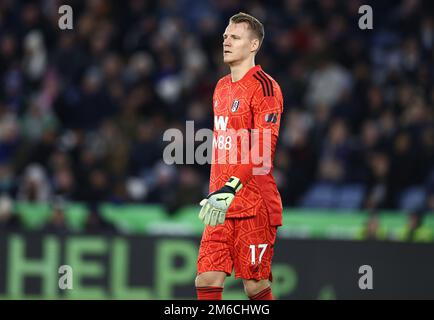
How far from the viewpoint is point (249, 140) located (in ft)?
22.5

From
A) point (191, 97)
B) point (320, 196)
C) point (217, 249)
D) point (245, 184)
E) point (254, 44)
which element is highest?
point (254, 44)

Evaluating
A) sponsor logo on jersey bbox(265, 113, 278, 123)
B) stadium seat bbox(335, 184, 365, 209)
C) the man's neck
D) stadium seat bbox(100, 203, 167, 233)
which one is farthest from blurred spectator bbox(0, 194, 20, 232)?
sponsor logo on jersey bbox(265, 113, 278, 123)

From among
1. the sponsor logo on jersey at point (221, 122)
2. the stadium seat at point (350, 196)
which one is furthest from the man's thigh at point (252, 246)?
the stadium seat at point (350, 196)

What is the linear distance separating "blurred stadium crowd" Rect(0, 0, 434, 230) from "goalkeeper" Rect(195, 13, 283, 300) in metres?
4.94

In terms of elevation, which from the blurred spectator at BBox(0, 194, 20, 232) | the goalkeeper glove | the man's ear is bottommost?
the blurred spectator at BBox(0, 194, 20, 232)

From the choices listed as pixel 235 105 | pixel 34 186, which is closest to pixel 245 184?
pixel 235 105

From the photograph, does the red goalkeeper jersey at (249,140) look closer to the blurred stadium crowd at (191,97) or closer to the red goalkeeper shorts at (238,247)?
the red goalkeeper shorts at (238,247)

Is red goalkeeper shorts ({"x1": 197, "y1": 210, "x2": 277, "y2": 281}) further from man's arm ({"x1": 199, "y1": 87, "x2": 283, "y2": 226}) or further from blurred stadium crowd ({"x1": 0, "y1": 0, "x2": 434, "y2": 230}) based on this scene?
blurred stadium crowd ({"x1": 0, "y1": 0, "x2": 434, "y2": 230})

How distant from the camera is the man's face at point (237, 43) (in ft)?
22.7

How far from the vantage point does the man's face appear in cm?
693

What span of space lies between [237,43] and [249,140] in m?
0.63

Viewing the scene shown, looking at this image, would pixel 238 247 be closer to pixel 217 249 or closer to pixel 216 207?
pixel 217 249

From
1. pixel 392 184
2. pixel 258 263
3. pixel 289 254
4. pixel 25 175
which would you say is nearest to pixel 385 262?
pixel 289 254

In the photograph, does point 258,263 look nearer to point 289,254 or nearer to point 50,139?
point 289,254
